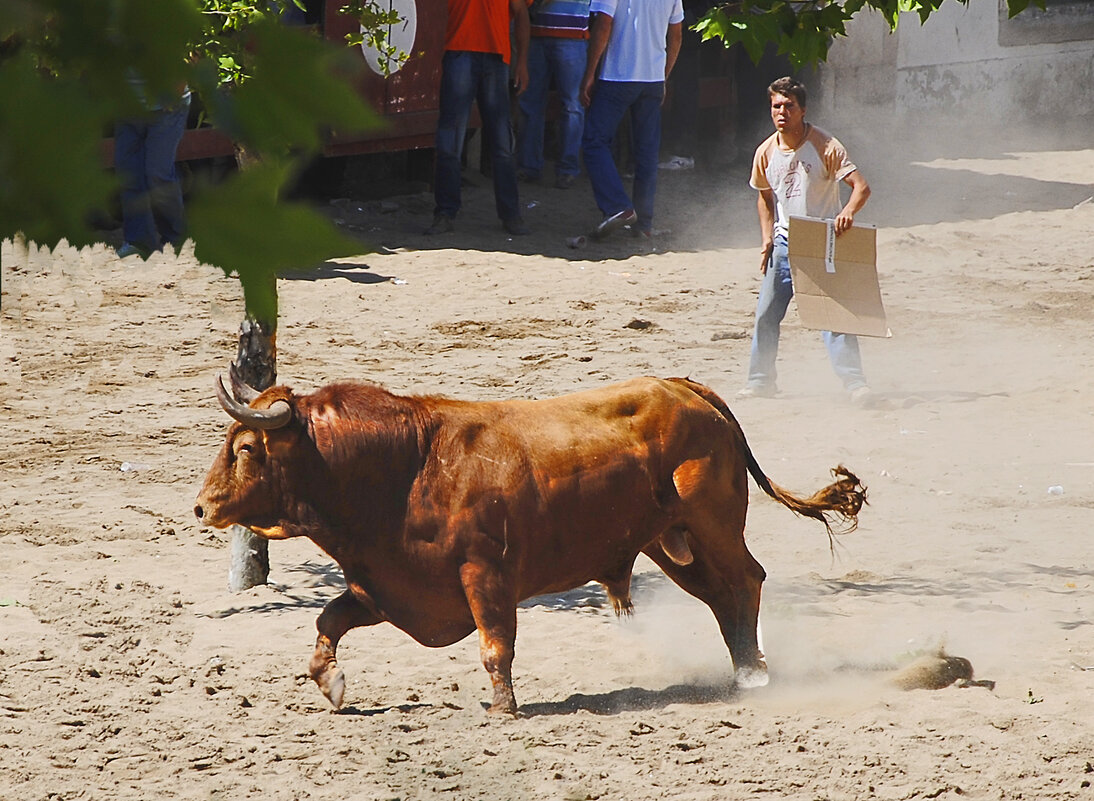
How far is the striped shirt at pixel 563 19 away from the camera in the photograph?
1304cm

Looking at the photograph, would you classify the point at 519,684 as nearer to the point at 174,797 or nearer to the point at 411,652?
the point at 411,652

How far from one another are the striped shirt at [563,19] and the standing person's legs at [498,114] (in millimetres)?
869

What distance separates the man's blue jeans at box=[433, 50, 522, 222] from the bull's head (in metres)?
8.00

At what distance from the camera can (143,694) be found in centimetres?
509

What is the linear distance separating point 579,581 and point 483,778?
825 millimetres

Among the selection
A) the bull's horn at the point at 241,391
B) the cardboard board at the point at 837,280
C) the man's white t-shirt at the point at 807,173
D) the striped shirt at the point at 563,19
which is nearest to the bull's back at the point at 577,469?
the bull's horn at the point at 241,391

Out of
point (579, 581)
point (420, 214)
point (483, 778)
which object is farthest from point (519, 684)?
point (420, 214)

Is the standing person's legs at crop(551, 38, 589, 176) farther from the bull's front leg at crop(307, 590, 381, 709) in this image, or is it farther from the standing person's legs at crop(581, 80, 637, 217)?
the bull's front leg at crop(307, 590, 381, 709)

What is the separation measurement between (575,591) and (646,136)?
7.35 meters

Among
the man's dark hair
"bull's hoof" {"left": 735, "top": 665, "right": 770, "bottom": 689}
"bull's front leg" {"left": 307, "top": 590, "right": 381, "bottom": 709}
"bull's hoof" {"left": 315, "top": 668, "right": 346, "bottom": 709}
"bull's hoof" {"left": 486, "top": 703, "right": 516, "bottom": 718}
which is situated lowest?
"bull's hoof" {"left": 735, "top": 665, "right": 770, "bottom": 689}

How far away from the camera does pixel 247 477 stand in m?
4.56

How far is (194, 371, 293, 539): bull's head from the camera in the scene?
455 centimetres

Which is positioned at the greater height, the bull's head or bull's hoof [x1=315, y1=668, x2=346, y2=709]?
the bull's head

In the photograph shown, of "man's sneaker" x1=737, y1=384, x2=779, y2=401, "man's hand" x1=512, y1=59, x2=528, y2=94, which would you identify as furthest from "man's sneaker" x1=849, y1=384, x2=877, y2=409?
"man's hand" x1=512, y1=59, x2=528, y2=94
